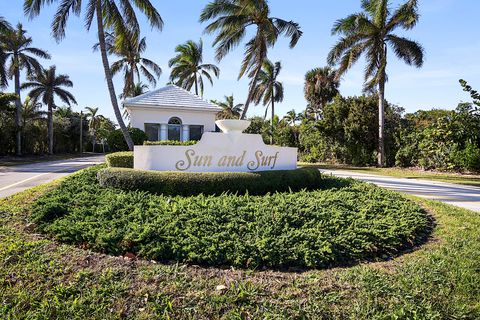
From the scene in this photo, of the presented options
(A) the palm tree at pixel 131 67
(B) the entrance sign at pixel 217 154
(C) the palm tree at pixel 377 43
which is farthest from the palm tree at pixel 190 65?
(B) the entrance sign at pixel 217 154

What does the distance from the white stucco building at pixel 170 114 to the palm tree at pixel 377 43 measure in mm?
9722

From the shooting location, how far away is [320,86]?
1233 inches

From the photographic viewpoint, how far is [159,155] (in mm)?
7656

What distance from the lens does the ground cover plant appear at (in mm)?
4141

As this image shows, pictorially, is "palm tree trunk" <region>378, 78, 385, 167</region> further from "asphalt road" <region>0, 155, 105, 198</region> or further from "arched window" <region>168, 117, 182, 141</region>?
"asphalt road" <region>0, 155, 105, 198</region>

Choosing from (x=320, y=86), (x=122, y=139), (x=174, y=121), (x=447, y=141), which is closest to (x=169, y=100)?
(x=174, y=121)

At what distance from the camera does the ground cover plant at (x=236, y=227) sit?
4.14 m

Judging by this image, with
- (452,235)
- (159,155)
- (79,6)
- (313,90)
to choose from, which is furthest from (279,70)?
(452,235)

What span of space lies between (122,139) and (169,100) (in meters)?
3.56

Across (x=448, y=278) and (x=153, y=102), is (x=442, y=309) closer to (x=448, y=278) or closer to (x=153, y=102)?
(x=448, y=278)

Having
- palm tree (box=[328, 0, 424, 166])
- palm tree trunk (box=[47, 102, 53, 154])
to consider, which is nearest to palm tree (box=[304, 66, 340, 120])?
palm tree (box=[328, 0, 424, 166])

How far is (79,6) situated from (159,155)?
10.7 meters

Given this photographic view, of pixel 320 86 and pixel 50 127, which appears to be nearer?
pixel 320 86

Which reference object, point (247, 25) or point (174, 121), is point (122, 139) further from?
point (247, 25)
